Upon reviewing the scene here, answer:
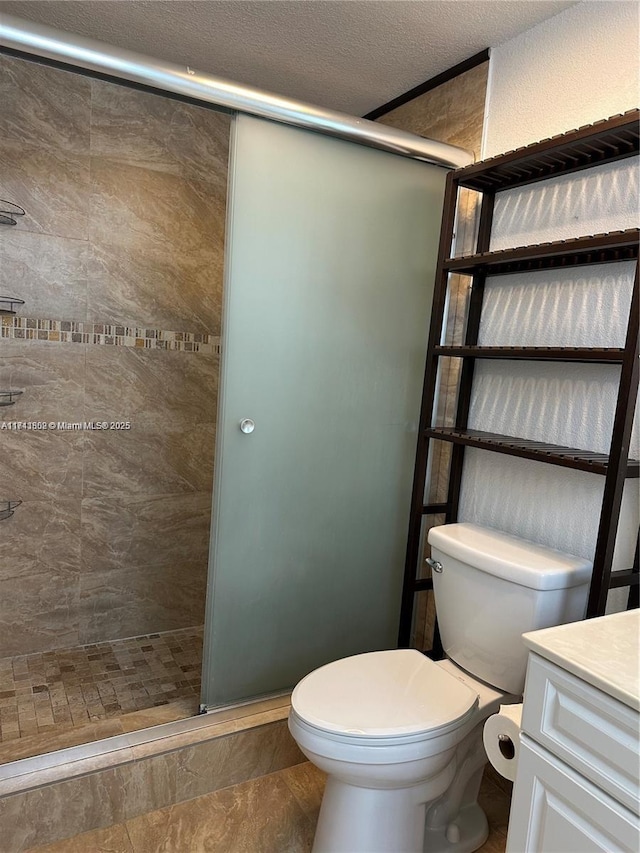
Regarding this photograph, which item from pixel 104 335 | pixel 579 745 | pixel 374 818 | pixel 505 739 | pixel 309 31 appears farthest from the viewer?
pixel 104 335

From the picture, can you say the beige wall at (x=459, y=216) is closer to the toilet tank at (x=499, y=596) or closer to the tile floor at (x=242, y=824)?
the toilet tank at (x=499, y=596)

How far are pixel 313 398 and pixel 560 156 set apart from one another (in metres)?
0.99

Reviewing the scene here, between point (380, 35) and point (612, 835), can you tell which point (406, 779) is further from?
point (380, 35)

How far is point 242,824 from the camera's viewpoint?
1.73m

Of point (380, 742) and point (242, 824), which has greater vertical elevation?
point (380, 742)

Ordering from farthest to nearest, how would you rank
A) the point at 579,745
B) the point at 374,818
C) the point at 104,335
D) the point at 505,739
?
the point at 104,335 → the point at 374,818 → the point at 505,739 → the point at 579,745

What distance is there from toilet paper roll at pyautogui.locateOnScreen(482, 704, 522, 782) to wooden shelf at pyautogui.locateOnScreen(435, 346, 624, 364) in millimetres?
837

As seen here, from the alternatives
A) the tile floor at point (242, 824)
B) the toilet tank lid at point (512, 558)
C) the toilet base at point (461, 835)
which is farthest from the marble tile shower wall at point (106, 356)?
the toilet base at point (461, 835)

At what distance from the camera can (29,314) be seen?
226 cm

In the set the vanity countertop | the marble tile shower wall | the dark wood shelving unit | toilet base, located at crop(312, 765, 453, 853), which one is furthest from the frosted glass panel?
the vanity countertop

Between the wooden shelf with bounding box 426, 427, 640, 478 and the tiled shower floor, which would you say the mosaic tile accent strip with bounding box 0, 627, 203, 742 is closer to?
the tiled shower floor

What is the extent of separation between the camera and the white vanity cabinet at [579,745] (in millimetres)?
998

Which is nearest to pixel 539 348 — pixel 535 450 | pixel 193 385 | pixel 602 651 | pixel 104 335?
pixel 535 450

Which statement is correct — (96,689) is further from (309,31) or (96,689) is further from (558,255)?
(309,31)
